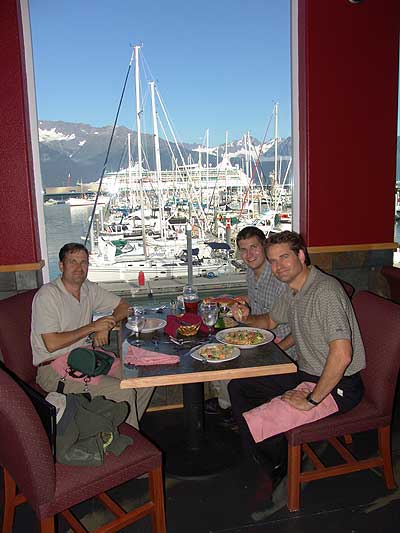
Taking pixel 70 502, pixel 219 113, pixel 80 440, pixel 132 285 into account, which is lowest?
pixel 70 502

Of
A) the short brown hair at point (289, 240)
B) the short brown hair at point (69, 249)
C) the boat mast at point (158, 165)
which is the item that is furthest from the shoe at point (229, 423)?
the boat mast at point (158, 165)

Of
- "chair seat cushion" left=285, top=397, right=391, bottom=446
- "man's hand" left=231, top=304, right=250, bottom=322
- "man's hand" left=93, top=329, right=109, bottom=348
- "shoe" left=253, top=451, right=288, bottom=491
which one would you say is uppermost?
"man's hand" left=231, top=304, right=250, bottom=322

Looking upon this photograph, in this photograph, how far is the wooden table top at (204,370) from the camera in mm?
1825

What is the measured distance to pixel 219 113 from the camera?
12.9 feet

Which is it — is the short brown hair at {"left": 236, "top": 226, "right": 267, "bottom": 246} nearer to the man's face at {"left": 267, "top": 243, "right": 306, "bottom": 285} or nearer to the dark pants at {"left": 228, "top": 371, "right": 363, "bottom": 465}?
the man's face at {"left": 267, "top": 243, "right": 306, "bottom": 285}

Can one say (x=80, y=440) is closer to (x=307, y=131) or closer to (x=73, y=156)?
(x=73, y=156)

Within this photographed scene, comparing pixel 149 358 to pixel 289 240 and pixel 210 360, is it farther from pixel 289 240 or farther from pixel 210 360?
pixel 289 240

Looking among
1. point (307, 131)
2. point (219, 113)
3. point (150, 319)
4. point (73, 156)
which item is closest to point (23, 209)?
point (73, 156)

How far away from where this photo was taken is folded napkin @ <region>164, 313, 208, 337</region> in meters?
2.30

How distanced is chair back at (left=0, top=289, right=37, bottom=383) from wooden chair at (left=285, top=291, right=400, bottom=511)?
57.9 inches

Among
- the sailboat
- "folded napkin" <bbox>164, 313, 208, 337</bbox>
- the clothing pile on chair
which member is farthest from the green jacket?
the sailboat

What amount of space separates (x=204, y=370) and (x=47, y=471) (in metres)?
0.69

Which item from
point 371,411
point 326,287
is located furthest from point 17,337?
point 371,411

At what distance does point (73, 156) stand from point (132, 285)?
3.68 ft
